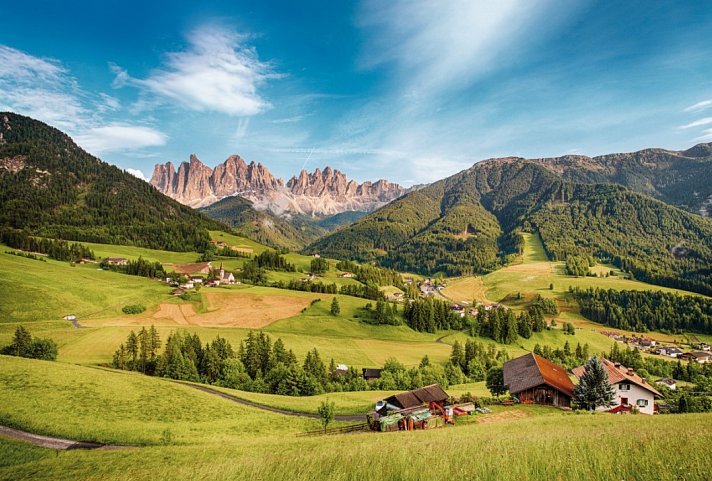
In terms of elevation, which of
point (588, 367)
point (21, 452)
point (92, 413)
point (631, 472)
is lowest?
point (92, 413)

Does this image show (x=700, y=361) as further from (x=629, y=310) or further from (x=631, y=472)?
(x=631, y=472)

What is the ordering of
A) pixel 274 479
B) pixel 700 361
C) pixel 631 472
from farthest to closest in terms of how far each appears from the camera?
pixel 700 361
pixel 274 479
pixel 631 472

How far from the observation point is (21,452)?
26.6 metres

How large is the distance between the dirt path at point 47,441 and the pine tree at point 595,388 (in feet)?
173

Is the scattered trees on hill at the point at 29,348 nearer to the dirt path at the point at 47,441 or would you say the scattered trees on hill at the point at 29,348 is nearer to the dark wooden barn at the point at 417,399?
the dirt path at the point at 47,441

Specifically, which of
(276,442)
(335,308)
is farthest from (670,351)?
(276,442)

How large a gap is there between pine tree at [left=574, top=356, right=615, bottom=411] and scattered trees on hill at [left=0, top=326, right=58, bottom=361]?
87107 mm

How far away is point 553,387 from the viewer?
50594 millimetres

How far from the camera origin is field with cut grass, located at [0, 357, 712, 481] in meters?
8.04

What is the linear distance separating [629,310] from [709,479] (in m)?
236

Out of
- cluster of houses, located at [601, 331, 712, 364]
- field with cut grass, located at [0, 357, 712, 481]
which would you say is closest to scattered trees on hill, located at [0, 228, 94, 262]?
field with cut grass, located at [0, 357, 712, 481]

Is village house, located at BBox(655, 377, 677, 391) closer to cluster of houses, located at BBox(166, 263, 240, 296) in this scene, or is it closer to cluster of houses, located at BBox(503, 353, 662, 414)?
cluster of houses, located at BBox(503, 353, 662, 414)

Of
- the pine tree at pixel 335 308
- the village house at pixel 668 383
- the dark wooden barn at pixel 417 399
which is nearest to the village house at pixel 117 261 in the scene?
the pine tree at pixel 335 308

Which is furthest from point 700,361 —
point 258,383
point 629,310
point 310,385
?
point 258,383
